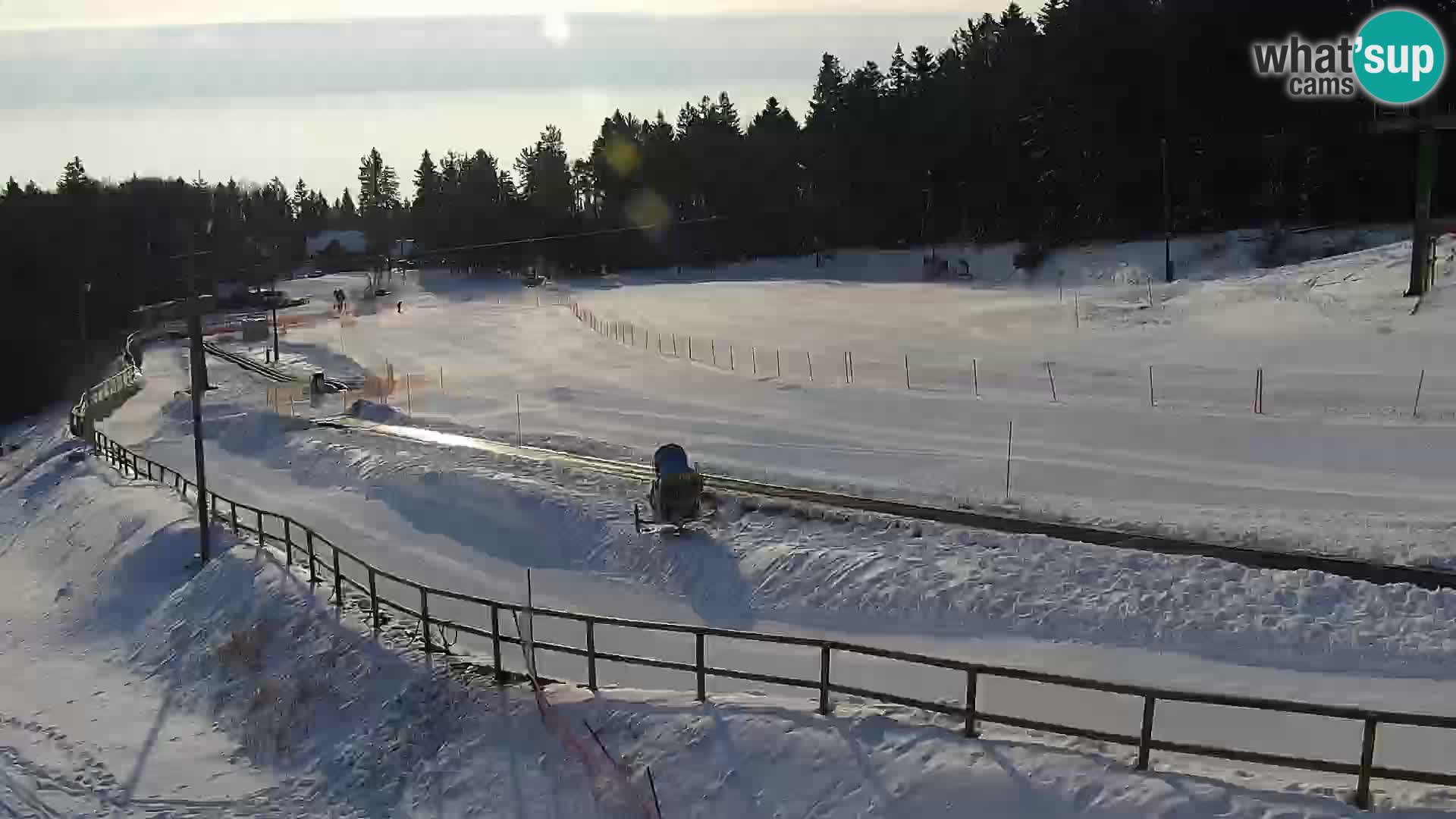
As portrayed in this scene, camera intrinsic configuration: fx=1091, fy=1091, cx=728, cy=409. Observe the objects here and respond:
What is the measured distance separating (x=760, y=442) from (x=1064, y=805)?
24.8 meters

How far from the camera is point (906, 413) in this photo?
3900 cm

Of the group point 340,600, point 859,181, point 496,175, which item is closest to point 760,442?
point 340,600

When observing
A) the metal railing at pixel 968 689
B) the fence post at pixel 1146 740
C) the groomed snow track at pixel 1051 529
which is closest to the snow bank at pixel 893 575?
the groomed snow track at pixel 1051 529

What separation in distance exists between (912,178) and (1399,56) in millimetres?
48551

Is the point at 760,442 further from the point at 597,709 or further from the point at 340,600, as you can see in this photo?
the point at 597,709

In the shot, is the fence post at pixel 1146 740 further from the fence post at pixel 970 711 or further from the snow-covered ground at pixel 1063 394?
the snow-covered ground at pixel 1063 394

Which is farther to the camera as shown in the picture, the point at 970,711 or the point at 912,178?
the point at 912,178

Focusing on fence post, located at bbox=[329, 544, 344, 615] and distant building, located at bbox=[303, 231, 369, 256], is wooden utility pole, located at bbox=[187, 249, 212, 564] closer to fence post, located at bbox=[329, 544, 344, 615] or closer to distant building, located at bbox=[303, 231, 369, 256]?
fence post, located at bbox=[329, 544, 344, 615]

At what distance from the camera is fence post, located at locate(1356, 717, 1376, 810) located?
35.4ft

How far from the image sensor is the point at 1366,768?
1096 centimetres

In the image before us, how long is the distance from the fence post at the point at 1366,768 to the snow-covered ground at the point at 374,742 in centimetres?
21

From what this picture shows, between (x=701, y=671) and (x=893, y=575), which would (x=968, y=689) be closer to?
(x=701, y=671)

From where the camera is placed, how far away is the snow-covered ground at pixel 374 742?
12.5m

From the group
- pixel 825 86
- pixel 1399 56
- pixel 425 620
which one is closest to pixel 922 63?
pixel 825 86
